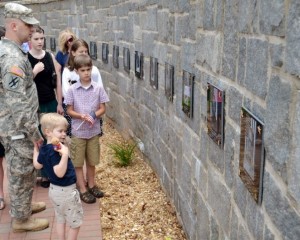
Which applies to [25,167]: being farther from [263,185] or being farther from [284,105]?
[284,105]

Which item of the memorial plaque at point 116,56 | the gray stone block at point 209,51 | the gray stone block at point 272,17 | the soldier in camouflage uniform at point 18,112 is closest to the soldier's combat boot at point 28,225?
the soldier in camouflage uniform at point 18,112

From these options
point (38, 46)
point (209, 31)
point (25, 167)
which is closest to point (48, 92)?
point (38, 46)

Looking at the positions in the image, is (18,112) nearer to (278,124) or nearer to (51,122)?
(51,122)

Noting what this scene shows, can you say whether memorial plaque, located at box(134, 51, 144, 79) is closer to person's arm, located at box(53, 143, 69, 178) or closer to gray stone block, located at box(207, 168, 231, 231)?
person's arm, located at box(53, 143, 69, 178)

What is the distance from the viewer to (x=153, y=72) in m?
5.36

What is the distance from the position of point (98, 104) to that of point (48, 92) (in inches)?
26.2

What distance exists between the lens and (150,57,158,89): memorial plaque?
17.1ft

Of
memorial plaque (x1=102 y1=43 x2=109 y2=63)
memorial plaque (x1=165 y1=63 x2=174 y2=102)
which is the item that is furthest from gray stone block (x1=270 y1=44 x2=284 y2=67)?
memorial plaque (x1=102 y1=43 x2=109 y2=63)

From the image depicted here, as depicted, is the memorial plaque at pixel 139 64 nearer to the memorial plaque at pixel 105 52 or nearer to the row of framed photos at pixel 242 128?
the row of framed photos at pixel 242 128

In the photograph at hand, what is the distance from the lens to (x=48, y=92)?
5.17 meters

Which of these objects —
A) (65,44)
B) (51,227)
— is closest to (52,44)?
(65,44)

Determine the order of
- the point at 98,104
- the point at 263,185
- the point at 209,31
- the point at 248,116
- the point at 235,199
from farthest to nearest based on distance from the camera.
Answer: the point at 98,104
the point at 209,31
the point at 235,199
the point at 248,116
the point at 263,185

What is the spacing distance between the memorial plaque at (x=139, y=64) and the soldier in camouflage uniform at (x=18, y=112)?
2218 mm

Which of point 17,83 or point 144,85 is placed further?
point 144,85
